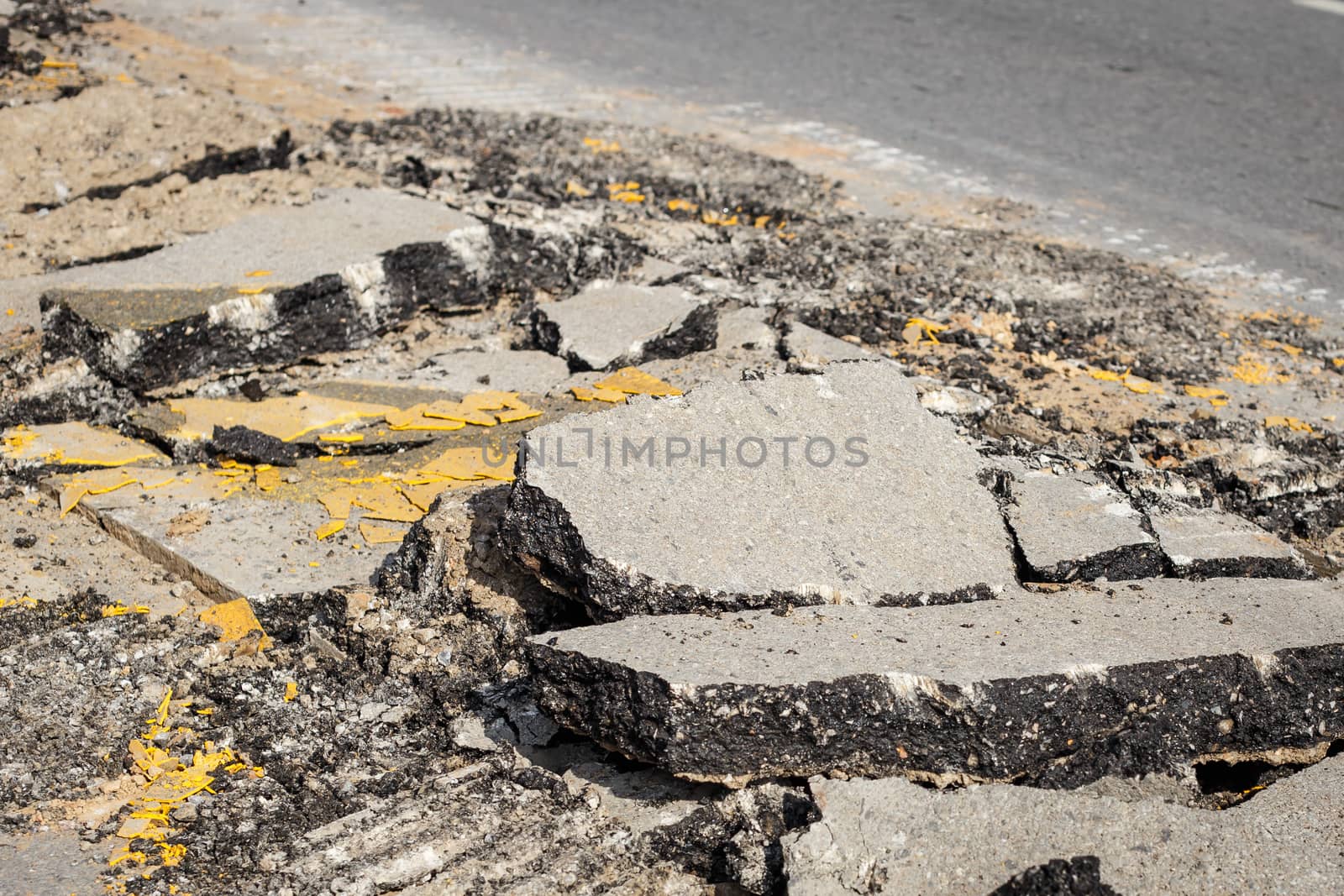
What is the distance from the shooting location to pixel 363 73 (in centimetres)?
928

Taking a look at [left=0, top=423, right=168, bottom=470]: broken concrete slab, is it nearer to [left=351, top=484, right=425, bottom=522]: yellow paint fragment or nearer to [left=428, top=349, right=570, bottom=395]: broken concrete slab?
[left=351, top=484, right=425, bottom=522]: yellow paint fragment

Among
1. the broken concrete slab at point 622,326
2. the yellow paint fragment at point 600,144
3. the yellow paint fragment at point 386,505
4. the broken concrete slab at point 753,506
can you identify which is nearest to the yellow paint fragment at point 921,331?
the broken concrete slab at point 622,326

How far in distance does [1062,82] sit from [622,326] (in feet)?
19.1

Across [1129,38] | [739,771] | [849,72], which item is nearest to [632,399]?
[739,771]

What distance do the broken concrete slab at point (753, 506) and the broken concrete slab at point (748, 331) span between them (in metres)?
1.16

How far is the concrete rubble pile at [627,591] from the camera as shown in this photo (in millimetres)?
2631

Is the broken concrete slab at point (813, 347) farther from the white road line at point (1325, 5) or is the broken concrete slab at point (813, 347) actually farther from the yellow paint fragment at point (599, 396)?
the white road line at point (1325, 5)

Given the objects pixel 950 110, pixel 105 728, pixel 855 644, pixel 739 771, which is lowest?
pixel 105 728

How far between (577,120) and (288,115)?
1.96m

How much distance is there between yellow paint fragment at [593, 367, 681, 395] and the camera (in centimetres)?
441

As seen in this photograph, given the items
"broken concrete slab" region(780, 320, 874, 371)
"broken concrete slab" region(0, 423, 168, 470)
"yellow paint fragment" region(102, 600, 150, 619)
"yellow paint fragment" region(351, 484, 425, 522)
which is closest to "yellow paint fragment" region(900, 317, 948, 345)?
"broken concrete slab" region(780, 320, 874, 371)

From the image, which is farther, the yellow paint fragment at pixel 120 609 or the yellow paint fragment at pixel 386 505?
the yellow paint fragment at pixel 386 505

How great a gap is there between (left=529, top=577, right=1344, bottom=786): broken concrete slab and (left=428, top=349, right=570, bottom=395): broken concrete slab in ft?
6.38

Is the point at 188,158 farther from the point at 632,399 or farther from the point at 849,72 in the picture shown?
the point at 849,72
